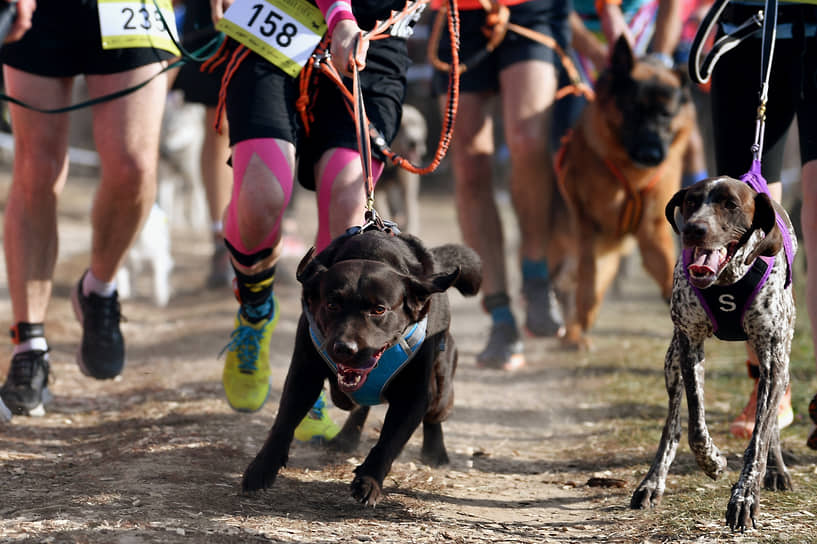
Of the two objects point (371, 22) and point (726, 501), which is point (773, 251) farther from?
point (371, 22)

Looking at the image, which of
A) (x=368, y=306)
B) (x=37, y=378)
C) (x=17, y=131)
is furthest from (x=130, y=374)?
(x=368, y=306)

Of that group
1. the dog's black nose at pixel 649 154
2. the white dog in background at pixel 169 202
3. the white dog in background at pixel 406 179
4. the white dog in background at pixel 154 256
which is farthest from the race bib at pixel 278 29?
the white dog in background at pixel 406 179

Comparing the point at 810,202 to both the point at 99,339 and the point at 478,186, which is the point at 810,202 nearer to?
the point at 478,186

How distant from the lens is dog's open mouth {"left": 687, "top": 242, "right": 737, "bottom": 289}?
2.52m

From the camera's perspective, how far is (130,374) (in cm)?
457

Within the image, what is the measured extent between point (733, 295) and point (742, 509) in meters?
0.54

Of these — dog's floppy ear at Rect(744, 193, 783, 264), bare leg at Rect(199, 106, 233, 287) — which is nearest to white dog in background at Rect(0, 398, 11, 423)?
dog's floppy ear at Rect(744, 193, 783, 264)

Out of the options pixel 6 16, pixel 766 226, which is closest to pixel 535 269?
pixel 766 226

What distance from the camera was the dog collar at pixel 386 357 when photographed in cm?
261

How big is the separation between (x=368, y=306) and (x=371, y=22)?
1233 mm

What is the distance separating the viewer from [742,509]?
252cm

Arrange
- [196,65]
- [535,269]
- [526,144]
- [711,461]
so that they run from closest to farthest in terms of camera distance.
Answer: [711,461], [526,144], [535,269], [196,65]

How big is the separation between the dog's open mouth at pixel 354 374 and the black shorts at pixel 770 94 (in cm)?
151

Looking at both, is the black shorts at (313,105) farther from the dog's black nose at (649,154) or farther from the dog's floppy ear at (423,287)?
the dog's black nose at (649,154)
